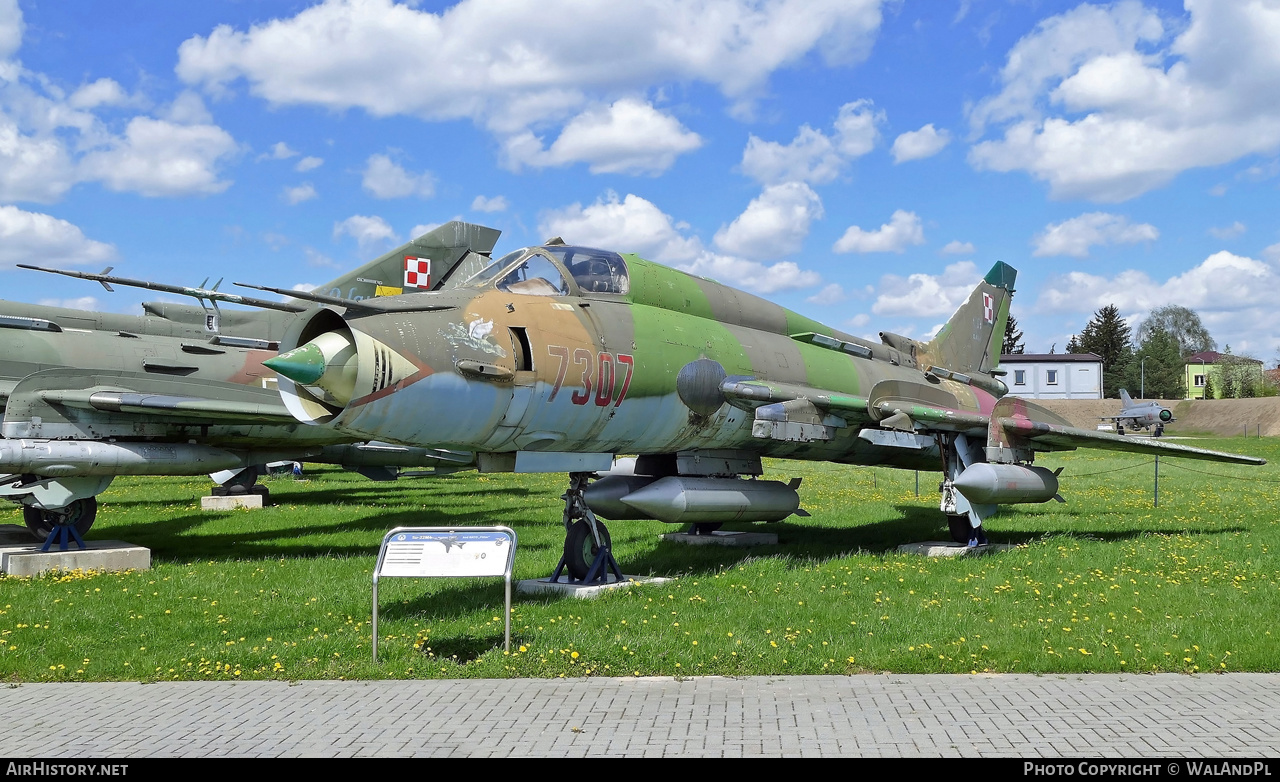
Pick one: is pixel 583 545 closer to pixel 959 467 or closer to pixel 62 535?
pixel 959 467

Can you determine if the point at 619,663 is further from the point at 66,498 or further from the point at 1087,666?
the point at 66,498

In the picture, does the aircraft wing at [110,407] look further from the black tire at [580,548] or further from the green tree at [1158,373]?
the green tree at [1158,373]

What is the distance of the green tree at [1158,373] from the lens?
100688mm

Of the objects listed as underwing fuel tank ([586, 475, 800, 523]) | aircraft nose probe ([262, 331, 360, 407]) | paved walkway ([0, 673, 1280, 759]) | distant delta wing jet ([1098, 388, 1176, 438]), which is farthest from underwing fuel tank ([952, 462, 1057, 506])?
distant delta wing jet ([1098, 388, 1176, 438])

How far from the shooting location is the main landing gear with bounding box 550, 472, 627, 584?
9.96 meters

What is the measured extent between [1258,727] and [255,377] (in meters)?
16.0

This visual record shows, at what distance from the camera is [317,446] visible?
56.1 feet

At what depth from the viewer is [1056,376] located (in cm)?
8812

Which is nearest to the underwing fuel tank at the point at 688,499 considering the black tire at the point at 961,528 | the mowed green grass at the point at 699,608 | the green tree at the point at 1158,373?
the mowed green grass at the point at 699,608

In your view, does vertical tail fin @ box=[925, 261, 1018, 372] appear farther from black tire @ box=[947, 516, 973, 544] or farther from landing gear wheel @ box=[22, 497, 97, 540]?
landing gear wheel @ box=[22, 497, 97, 540]

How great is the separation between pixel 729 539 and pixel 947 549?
3184mm

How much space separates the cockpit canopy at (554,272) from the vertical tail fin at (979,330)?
305 inches

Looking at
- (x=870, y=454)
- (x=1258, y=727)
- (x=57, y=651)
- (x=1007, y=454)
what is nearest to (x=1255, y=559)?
(x=1007, y=454)

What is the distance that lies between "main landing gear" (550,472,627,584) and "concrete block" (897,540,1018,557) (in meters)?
5.05
